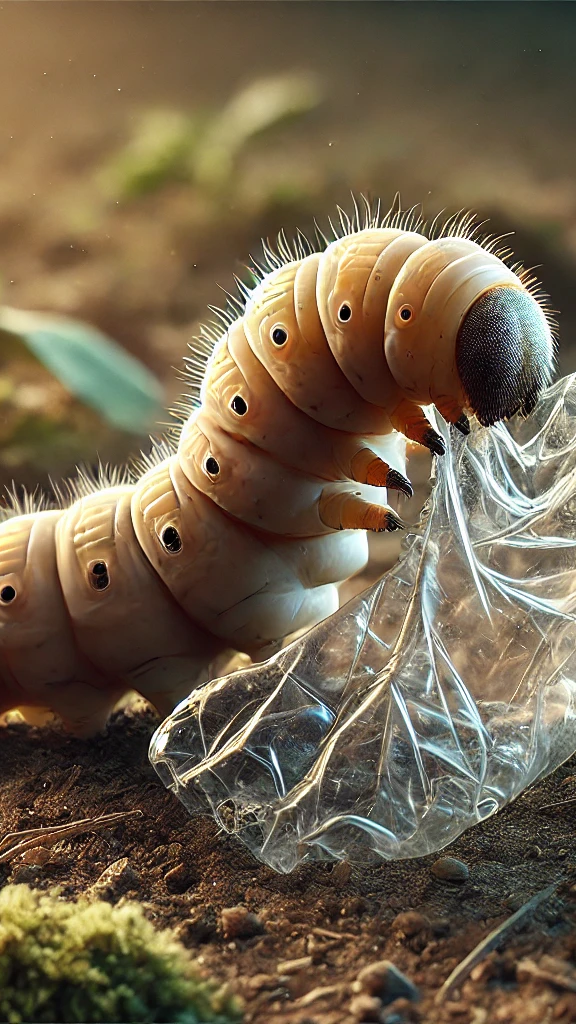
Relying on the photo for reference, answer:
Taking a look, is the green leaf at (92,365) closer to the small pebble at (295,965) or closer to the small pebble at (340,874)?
the small pebble at (340,874)

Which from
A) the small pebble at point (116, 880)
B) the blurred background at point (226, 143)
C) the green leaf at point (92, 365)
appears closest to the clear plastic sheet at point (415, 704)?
the small pebble at point (116, 880)

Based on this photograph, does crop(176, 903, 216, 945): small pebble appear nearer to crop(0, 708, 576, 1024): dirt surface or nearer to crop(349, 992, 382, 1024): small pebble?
crop(0, 708, 576, 1024): dirt surface

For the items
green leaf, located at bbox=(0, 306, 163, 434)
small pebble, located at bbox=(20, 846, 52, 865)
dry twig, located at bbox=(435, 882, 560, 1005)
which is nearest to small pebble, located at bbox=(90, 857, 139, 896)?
small pebble, located at bbox=(20, 846, 52, 865)

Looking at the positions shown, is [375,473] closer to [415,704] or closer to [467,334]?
[467,334]

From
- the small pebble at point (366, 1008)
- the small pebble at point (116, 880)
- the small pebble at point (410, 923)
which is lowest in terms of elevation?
the small pebble at point (366, 1008)

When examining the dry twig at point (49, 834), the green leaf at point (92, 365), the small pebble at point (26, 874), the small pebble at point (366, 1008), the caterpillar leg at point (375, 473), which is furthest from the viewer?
the green leaf at point (92, 365)

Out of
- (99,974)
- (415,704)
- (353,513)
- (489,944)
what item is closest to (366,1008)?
(489,944)

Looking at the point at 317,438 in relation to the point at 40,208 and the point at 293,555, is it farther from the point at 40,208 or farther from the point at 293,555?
the point at 40,208
